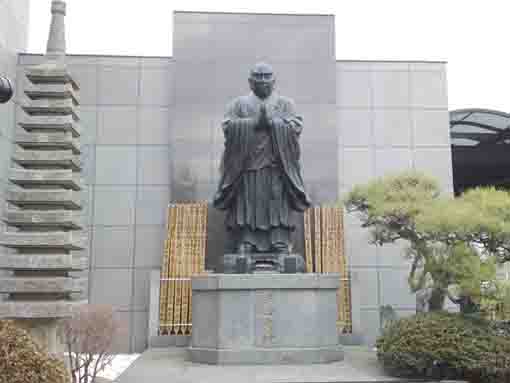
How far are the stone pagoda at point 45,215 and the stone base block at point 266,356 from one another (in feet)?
6.02

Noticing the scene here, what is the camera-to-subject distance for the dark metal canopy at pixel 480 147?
14.2 metres

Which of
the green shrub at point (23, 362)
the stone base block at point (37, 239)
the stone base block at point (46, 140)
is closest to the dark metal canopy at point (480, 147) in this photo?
the stone base block at point (46, 140)

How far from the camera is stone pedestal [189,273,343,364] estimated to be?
6848 mm

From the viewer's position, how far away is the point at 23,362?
4.07 m

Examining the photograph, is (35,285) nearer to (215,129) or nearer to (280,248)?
(280,248)

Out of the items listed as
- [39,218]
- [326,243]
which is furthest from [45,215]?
[326,243]

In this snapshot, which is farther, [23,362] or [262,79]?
[262,79]

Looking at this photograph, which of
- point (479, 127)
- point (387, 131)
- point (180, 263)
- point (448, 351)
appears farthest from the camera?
point (479, 127)

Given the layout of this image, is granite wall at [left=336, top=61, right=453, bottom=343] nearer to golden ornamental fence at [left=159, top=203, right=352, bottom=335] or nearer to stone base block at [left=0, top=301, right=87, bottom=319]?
golden ornamental fence at [left=159, top=203, right=352, bottom=335]

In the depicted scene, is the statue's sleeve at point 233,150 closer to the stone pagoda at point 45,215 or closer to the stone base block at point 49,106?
the stone pagoda at point 45,215

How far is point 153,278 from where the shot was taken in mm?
9273

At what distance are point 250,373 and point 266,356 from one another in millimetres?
579

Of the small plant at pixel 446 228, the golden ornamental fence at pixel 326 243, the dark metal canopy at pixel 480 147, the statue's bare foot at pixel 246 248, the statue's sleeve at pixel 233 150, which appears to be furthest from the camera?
the dark metal canopy at pixel 480 147

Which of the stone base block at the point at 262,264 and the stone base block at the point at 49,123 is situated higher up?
the stone base block at the point at 49,123
